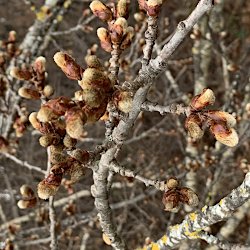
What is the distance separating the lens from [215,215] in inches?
61.9

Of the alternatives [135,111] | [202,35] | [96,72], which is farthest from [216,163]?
[96,72]

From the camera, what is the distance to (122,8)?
4.63ft

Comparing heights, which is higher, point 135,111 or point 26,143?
point 135,111

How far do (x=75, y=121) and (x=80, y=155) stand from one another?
1.06 feet

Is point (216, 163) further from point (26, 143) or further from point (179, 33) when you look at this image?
point (26, 143)

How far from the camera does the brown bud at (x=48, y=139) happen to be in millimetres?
1348

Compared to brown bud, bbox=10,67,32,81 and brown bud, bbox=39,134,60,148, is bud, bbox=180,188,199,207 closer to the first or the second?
brown bud, bbox=39,134,60,148

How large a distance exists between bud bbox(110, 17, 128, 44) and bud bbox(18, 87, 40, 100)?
0.51 m

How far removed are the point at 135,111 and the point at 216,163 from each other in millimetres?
2743

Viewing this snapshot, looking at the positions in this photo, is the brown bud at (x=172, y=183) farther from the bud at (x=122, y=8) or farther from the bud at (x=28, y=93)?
the bud at (x=28, y=93)

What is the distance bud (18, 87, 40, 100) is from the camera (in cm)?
175

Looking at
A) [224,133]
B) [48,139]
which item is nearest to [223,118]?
[224,133]

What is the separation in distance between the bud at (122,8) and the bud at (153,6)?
0.12 m

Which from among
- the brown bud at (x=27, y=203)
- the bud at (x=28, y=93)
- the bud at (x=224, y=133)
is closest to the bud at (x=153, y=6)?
the bud at (x=224, y=133)
